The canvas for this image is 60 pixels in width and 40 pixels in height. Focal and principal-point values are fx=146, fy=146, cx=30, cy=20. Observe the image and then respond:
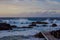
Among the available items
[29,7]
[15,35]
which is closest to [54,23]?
[29,7]

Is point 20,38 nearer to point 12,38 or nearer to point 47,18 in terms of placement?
point 12,38

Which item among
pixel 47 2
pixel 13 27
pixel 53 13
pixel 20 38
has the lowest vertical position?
pixel 20 38

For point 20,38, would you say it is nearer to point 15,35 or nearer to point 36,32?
point 15,35

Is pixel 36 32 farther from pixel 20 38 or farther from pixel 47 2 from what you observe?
pixel 47 2

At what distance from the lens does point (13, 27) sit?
A: 61.8 inches

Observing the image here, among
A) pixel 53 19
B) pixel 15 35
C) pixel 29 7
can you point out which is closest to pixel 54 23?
pixel 53 19

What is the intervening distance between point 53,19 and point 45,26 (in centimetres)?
12

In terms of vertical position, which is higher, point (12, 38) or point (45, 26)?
point (45, 26)

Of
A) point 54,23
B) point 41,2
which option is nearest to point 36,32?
point 54,23

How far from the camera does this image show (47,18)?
157cm

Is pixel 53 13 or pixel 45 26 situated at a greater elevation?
pixel 53 13

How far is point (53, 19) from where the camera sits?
1.58 metres

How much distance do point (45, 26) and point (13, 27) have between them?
1.13 feet

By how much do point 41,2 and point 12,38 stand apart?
1.61 feet
